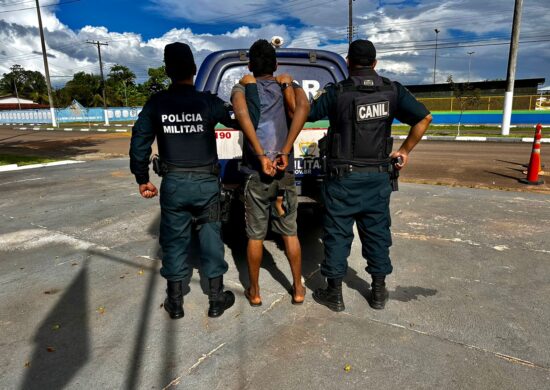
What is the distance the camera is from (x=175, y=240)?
2.86m

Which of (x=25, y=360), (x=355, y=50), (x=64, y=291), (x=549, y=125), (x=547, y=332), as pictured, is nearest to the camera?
(x=25, y=360)

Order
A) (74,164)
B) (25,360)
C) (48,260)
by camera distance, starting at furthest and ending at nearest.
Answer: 1. (74,164)
2. (48,260)
3. (25,360)

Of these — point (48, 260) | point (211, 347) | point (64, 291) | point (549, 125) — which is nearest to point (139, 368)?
point (211, 347)

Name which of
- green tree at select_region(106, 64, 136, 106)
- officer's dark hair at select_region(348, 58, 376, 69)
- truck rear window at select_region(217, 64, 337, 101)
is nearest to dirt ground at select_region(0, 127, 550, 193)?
truck rear window at select_region(217, 64, 337, 101)

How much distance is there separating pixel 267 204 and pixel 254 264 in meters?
0.48

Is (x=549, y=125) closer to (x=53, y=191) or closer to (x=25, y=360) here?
(x=53, y=191)

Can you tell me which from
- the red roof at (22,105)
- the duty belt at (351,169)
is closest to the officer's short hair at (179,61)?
the duty belt at (351,169)

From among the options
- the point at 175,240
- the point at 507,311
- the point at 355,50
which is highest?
the point at 355,50

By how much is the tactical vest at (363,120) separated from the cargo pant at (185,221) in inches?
38.3

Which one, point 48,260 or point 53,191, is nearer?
point 48,260

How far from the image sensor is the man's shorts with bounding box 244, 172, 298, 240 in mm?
2854

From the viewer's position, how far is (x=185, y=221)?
2.85 m

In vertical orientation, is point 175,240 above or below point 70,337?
above

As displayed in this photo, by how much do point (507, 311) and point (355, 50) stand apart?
7.25 ft
